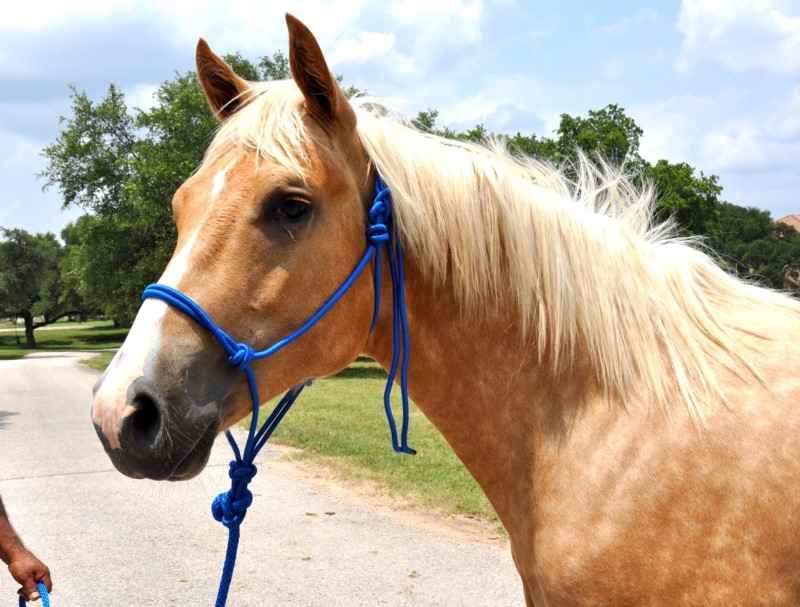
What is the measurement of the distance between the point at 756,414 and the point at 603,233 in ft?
2.29

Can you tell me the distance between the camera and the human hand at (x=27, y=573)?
2.72 m

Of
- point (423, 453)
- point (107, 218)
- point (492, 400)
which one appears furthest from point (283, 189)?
point (107, 218)

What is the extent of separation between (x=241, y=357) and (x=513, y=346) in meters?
0.81

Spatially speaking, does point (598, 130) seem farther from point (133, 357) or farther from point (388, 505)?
point (133, 357)

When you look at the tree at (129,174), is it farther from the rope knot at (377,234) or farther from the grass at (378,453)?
the rope knot at (377,234)

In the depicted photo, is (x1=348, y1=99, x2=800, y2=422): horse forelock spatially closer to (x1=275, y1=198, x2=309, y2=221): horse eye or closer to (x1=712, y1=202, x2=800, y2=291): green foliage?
(x1=275, y1=198, x2=309, y2=221): horse eye

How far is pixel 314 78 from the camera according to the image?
1.93m

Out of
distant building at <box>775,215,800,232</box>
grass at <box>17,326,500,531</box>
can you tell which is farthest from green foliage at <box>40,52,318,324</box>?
distant building at <box>775,215,800,232</box>

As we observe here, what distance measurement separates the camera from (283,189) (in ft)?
6.04

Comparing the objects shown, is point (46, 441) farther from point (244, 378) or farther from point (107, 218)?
point (107, 218)

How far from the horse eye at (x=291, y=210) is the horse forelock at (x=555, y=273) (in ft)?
0.98

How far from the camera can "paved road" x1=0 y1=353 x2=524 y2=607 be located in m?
4.72

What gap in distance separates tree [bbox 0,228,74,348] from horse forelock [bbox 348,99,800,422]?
51.2 metres

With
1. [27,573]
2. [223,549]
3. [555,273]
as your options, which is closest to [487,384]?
[555,273]
